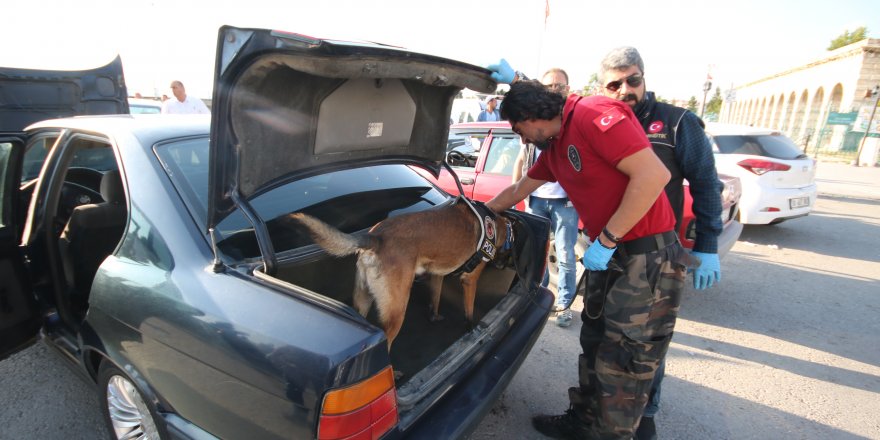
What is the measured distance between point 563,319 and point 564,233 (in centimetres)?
74

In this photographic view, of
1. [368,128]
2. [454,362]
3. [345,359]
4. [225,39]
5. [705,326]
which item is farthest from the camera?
[705,326]

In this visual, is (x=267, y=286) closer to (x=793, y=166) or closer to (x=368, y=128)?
(x=368, y=128)

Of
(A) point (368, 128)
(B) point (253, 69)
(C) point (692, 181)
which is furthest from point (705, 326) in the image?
(B) point (253, 69)

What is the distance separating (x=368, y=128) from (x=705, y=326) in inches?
134

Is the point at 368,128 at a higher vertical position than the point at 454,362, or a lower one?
higher

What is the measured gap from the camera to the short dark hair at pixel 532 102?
181cm

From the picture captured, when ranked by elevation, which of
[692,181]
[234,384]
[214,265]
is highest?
[692,181]

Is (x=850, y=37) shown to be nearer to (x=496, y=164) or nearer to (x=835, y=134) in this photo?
(x=835, y=134)

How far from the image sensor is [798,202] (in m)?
5.89

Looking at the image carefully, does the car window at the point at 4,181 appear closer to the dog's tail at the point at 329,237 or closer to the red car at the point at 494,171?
the dog's tail at the point at 329,237

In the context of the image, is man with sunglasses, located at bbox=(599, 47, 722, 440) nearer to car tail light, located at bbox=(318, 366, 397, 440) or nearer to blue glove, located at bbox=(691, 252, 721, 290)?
blue glove, located at bbox=(691, 252, 721, 290)

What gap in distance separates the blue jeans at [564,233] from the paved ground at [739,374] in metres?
0.37

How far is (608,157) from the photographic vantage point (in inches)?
64.0

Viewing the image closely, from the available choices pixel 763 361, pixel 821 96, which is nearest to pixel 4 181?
pixel 763 361
